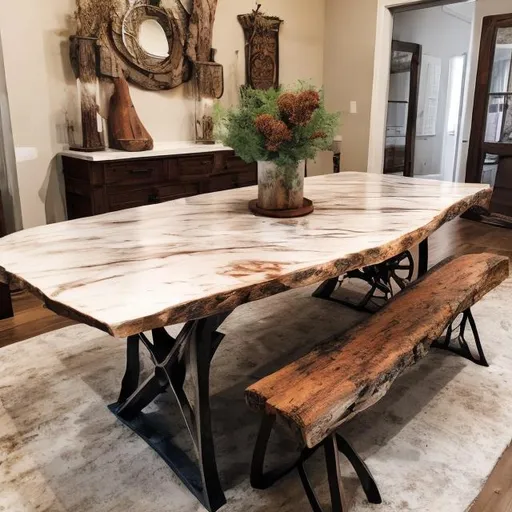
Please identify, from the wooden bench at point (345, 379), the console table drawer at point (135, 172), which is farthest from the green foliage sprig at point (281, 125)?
the console table drawer at point (135, 172)

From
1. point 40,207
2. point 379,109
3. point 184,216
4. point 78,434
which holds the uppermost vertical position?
point 379,109

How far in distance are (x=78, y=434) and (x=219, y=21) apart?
12.6 ft

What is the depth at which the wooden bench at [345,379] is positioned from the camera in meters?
1.32

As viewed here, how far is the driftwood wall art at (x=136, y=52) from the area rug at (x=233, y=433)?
1.77m

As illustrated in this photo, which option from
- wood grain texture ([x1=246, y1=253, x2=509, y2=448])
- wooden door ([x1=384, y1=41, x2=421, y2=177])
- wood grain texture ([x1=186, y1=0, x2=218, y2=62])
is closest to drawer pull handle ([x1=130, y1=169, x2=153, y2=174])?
wood grain texture ([x1=186, y1=0, x2=218, y2=62])

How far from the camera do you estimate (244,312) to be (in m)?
3.03

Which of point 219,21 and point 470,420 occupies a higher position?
point 219,21

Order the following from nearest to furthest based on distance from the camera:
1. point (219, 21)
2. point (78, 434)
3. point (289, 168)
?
point (78, 434) → point (289, 168) → point (219, 21)

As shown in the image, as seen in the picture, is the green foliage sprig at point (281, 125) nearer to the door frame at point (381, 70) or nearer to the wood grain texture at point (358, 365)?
the wood grain texture at point (358, 365)

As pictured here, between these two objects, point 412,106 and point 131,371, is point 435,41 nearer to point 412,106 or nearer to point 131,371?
point 412,106

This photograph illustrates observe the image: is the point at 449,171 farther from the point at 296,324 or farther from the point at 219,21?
the point at 296,324

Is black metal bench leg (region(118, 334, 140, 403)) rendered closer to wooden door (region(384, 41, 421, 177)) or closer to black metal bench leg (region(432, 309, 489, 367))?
black metal bench leg (region(432, 309, 489, 367))

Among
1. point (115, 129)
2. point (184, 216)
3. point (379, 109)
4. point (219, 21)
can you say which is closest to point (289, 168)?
point (184, 216)

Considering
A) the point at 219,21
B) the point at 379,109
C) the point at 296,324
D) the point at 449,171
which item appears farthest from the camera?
the point at 449,171
